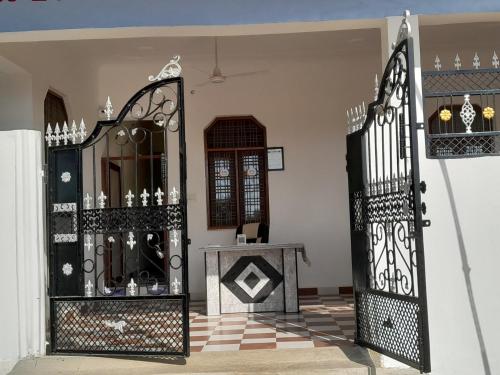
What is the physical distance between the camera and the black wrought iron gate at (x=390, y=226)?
409 cm

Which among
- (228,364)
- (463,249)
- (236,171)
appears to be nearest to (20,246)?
(228,364)

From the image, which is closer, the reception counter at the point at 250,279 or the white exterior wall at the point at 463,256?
the white exterior wall at the point at 463,256

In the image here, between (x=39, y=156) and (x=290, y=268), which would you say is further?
(x=290, y=268)

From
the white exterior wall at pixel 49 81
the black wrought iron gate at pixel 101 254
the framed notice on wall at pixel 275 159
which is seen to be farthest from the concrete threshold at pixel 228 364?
the framed notice on wall at pixel 275 159

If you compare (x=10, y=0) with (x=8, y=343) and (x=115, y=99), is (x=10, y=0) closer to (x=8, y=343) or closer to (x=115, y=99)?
(x=8, y=343)

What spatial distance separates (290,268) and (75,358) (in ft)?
11.6

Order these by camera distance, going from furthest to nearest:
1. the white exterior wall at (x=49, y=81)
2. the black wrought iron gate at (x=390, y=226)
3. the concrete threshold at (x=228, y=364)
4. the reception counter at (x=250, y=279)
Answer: the reception counter at (x=250, y=279), the white exterior wall at (x=49, y=81), the concrete threshold at (x=228, y=364), the black wrought iron gate at (x=390, y=226)

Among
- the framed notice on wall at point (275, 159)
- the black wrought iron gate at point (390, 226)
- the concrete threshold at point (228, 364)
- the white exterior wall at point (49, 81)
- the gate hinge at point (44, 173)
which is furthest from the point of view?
the framed notice on wall at point (275, 159)

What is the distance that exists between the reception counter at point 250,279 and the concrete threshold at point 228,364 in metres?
2.81

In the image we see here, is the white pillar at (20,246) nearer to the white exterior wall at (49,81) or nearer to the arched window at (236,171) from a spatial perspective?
the white exterior wall at (49,81)

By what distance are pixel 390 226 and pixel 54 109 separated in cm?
511

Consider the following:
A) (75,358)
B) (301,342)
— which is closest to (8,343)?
(75,358)

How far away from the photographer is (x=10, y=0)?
5254 millimetres

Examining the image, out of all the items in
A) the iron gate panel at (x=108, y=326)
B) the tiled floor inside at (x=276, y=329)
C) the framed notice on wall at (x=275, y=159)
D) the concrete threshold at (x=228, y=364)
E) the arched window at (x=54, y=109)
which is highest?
the arched window at (x=54, y=109)
